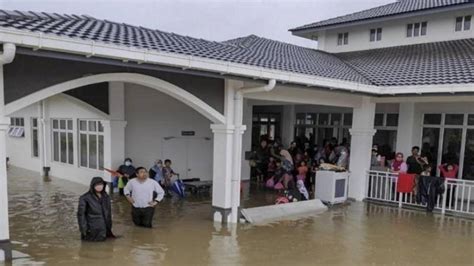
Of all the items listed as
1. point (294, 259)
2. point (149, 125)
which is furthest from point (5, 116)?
point (149, 125)

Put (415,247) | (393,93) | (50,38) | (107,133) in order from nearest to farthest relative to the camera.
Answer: (50,38), (415,247), (393,93), (107,133)

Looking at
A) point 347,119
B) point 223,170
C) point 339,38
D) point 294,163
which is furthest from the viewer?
point 339,38

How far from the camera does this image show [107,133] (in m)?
10.4

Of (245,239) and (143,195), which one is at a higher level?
(143,195)

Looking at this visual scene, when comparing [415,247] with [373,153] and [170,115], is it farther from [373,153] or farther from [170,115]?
[170,115]

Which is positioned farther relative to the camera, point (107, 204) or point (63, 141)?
point (63, 141)

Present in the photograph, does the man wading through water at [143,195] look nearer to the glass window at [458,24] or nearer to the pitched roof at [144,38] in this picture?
the pitched roof at [144,38]

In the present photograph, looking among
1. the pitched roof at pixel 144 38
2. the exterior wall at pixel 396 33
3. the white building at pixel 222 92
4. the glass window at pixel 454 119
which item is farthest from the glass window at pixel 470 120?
the exterior wall at pixel 396 33

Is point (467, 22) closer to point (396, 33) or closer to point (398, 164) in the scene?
point (396, 33)

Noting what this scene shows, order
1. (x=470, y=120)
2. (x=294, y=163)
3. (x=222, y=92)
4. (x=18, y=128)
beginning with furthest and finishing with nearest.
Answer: (x=18, y=128), (x=294, y=163), (x=470, y=120), (x=222, y=92)

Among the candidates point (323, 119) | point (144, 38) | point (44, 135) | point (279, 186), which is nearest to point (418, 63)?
point (323, 119)

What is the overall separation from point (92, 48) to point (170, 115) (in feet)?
20.9

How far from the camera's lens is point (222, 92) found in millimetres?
7293

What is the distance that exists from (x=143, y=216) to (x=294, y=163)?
590 cm
